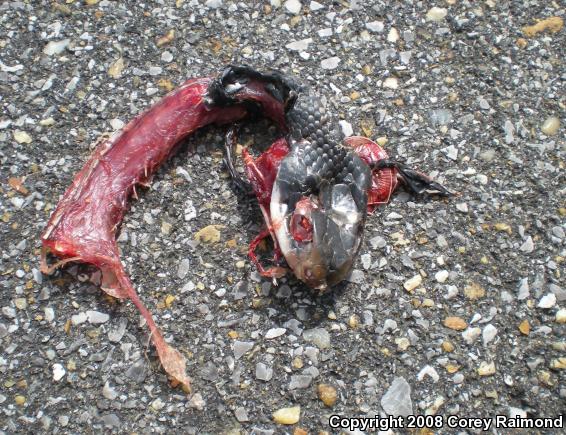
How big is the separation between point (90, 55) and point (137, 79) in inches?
13.6

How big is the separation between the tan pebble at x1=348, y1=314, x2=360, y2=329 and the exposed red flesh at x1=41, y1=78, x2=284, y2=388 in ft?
2.69

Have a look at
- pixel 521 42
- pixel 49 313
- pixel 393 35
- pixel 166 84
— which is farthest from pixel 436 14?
pixel 49 313

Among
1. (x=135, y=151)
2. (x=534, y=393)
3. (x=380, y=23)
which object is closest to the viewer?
(x=534, y=393)

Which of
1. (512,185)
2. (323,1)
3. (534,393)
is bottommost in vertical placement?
(534,393)

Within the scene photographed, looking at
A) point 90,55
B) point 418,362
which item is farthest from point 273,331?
point 90,55

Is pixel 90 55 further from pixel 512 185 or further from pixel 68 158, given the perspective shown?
pixel 512 185

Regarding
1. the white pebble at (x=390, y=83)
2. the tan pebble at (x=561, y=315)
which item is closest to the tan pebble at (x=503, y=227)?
Result: the tan pebble at (x=561, y=315)

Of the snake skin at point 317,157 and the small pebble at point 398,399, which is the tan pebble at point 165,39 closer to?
the snake skin at point 317,157

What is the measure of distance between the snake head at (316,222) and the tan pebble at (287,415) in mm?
575

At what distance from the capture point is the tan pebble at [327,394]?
124 inches

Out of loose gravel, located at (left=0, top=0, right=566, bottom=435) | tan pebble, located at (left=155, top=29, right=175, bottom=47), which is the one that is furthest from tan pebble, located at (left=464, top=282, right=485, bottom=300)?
tan pebble, located at (left=155, top=29, right=175, bottom=47)

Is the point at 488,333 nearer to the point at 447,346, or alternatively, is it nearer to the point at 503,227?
the point at 447,346

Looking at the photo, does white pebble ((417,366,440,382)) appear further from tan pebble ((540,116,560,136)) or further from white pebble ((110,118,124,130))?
white pebble ((110,118,124,130))

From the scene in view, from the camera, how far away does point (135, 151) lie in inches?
141
